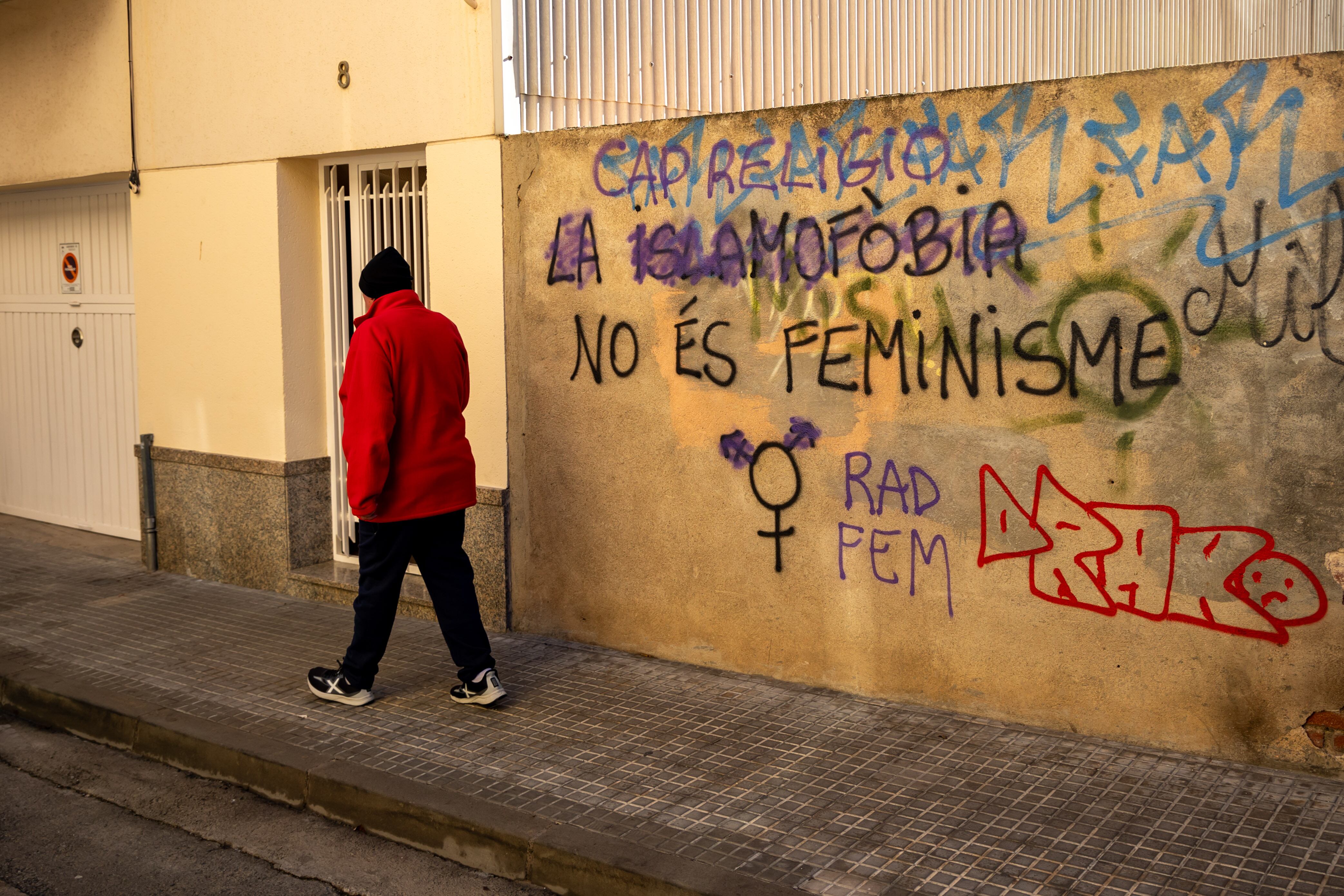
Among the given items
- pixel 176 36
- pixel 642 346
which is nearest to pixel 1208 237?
pixel 642 346

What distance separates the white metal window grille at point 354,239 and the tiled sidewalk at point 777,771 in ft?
4.36

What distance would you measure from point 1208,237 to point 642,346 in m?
2.49

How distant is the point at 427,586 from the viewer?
532 centimetres

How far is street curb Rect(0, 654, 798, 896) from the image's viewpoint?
3.75 meters

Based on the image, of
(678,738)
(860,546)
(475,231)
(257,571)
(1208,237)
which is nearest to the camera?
(1208,237)

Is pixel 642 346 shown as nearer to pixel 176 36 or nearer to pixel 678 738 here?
pixel 678 738

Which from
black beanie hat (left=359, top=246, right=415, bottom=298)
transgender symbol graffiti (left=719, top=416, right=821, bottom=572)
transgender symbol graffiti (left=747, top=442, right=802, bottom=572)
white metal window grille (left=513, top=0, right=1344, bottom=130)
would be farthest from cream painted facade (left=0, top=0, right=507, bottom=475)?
transgender symbol graffiti (left=747, top=442, right=802, bottom=572)

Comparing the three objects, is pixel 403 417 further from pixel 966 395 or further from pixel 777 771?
pixel 966 395

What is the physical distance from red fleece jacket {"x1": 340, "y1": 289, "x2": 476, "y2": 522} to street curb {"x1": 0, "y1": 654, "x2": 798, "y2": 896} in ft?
3.38

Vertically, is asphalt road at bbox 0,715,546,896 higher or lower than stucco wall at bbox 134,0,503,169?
lower

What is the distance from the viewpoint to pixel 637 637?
5945 millimetres

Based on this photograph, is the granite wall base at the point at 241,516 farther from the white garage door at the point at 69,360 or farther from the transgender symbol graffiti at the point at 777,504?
the transgender symbol graffiti at the point at 777,504

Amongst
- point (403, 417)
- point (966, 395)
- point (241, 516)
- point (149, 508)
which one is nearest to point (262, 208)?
point (241, 516)

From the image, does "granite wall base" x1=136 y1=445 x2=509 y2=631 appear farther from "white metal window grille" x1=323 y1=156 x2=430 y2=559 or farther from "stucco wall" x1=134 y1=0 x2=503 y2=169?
"stucco wall" x1=134 y1=0 x2=503 y2=169
